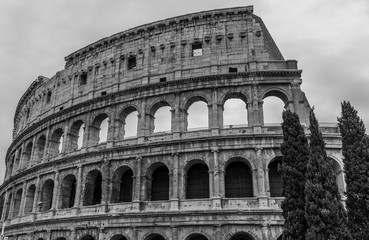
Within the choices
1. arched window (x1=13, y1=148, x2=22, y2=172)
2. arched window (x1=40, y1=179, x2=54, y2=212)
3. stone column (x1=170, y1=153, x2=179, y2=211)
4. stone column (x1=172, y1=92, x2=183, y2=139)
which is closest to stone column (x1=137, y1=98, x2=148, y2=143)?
→ stone column (x1=172, y1=92, x2=183, y2=139)

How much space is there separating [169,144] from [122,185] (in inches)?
183

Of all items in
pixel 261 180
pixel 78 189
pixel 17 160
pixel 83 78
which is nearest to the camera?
pixel 261 180

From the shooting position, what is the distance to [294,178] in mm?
13742

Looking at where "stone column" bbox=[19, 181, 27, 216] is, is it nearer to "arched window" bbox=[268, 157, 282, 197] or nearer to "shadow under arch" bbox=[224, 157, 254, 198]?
"shadow under arch" bbox=[224, 157, 254, 198]

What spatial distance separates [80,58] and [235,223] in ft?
59.1

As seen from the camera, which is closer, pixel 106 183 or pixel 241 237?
pixel 241 237

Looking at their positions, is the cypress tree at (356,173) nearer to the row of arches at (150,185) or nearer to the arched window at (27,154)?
the row of arches at (150,185)

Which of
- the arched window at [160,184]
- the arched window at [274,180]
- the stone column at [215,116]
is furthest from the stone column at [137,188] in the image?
the arched window at [274,180]

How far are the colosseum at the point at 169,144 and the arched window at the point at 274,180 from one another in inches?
2.3

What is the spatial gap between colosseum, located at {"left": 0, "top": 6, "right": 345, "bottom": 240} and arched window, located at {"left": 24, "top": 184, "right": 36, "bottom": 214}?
79 mm

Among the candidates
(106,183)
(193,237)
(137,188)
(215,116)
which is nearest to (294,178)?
(215,116)

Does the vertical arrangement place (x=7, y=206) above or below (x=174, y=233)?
above

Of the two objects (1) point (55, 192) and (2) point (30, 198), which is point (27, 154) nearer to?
(2) point (30, 198)

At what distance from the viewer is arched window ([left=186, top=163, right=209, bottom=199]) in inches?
784
